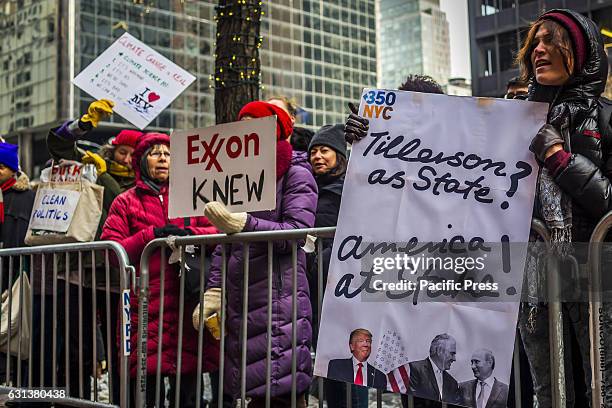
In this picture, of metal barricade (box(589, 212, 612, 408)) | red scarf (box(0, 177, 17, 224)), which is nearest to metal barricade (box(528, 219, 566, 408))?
metal barricade (box(589, 212, 612, 408))

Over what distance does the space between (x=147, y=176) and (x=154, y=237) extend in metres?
0.55

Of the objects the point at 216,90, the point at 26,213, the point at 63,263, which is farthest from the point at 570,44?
the point at 26,213

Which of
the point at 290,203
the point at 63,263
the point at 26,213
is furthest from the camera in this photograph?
the point at 26,213

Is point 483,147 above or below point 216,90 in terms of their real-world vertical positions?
below

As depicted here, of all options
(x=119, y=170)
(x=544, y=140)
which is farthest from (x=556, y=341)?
(x=119, y=170)

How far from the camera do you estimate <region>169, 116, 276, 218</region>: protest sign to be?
149 inches

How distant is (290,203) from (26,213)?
110 inches

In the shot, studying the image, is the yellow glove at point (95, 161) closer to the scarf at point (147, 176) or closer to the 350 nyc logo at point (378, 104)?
the scarf at point (147, 176)

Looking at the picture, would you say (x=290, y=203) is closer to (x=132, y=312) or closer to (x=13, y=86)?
(x=132, y=312)

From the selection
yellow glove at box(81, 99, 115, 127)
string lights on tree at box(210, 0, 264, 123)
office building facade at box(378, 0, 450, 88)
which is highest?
office building facade at box(378, 0, 450, 88)

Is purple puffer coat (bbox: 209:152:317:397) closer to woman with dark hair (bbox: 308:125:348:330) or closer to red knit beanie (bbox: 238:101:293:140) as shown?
red knit beanie (bbox: 238:101:293:140)

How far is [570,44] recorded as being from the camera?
9.87 ft

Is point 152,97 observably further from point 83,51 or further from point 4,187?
point 83,51

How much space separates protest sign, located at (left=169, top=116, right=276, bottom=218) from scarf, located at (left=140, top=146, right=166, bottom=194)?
1.99 ft
